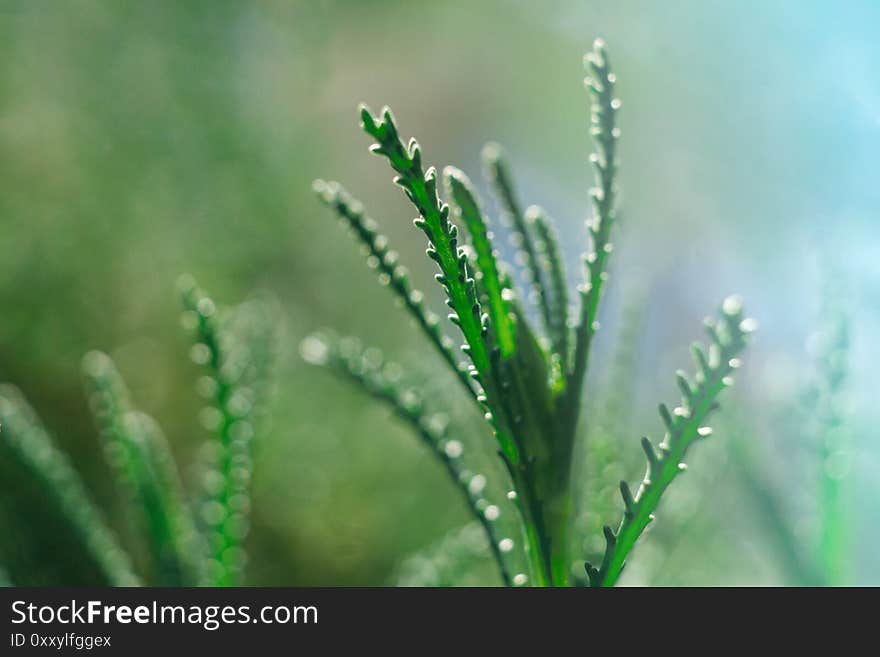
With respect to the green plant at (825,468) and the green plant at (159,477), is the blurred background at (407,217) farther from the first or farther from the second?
the green plant at (159,477)

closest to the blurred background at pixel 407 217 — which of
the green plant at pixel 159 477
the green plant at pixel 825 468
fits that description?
the green plant at pixel 825 468

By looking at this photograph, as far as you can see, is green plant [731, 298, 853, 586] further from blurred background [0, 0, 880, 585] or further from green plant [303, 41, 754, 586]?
green plant [303, 41, 754, 586]

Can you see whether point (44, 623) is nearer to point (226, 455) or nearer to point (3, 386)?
point (226, 455)

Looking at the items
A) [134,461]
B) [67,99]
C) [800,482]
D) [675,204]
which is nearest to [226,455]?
[134,461]

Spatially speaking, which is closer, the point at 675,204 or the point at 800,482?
the point at 800,482

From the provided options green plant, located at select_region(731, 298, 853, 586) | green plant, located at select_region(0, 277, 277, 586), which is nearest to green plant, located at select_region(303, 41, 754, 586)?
green plant, located at select_region(0, 277, 277, 586)

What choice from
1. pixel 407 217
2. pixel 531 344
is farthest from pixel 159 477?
pixel 407 217

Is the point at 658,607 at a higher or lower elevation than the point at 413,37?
lower
